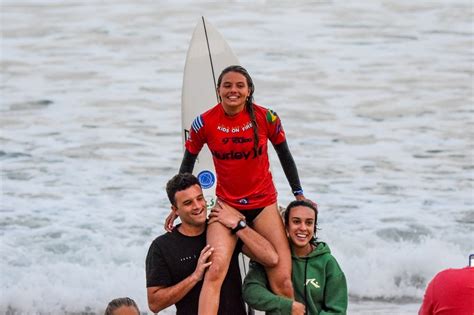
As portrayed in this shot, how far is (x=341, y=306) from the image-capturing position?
4.96m

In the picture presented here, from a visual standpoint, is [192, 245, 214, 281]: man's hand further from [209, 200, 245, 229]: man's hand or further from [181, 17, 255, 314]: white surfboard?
[181, 17, 255, 314]: white surfboard

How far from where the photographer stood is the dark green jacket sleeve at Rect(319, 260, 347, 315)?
4.96 metres

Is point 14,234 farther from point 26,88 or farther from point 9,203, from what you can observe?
point 26,88

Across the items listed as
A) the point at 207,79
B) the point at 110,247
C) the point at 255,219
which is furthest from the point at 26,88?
the point at 255,219

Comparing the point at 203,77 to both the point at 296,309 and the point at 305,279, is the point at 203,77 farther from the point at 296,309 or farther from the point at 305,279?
the point at 296,309

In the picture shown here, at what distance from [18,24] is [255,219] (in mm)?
13613

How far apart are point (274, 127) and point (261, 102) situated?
363 inches

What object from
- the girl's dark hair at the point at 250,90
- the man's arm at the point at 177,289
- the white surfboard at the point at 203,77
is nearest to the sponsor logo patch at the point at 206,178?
the white surfboard at the point at 203,77

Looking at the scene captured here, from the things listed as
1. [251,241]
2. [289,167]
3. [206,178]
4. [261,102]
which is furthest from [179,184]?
[261,102]

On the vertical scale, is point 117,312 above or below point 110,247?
above

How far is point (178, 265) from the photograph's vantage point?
193 inches

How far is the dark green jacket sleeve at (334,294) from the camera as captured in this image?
496cm

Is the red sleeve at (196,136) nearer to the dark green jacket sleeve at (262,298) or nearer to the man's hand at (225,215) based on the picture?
the man's hand at (225,215)

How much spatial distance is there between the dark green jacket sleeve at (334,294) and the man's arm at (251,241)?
257 mm
